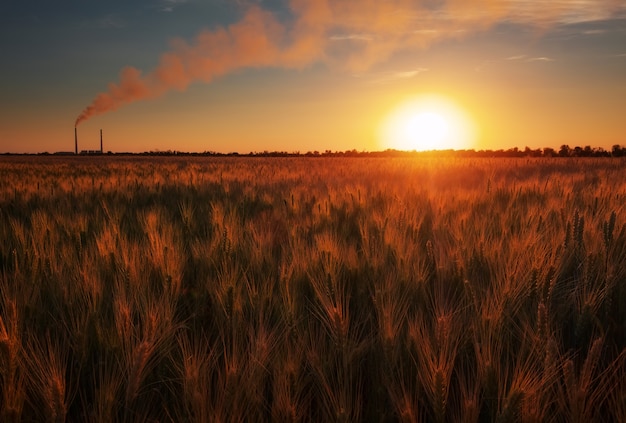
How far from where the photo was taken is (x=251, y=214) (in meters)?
4.84

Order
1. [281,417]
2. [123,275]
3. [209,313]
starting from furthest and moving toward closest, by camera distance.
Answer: [123,275]
[209,313]
[281,417]

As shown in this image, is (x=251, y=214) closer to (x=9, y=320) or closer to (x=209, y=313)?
(x=209, y=313)

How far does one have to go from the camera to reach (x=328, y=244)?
2451 mm

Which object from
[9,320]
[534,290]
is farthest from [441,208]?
[9,320]

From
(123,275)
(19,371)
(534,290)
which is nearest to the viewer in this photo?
(19,371)

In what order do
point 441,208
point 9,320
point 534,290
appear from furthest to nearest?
point 441,208
point 534,290
point 9,320

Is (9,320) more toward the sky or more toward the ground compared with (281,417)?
more toward the sky

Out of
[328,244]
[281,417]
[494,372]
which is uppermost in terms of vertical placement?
[328,244]

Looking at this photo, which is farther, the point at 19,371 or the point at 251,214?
the point at 251,214

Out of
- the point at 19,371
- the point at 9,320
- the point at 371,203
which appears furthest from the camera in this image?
the point at 371,203

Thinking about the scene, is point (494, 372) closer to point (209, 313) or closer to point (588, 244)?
point (209, 313)

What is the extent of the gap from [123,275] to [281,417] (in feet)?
4.19

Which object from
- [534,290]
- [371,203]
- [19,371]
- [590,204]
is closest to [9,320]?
[19,371]

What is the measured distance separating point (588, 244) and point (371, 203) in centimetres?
252
